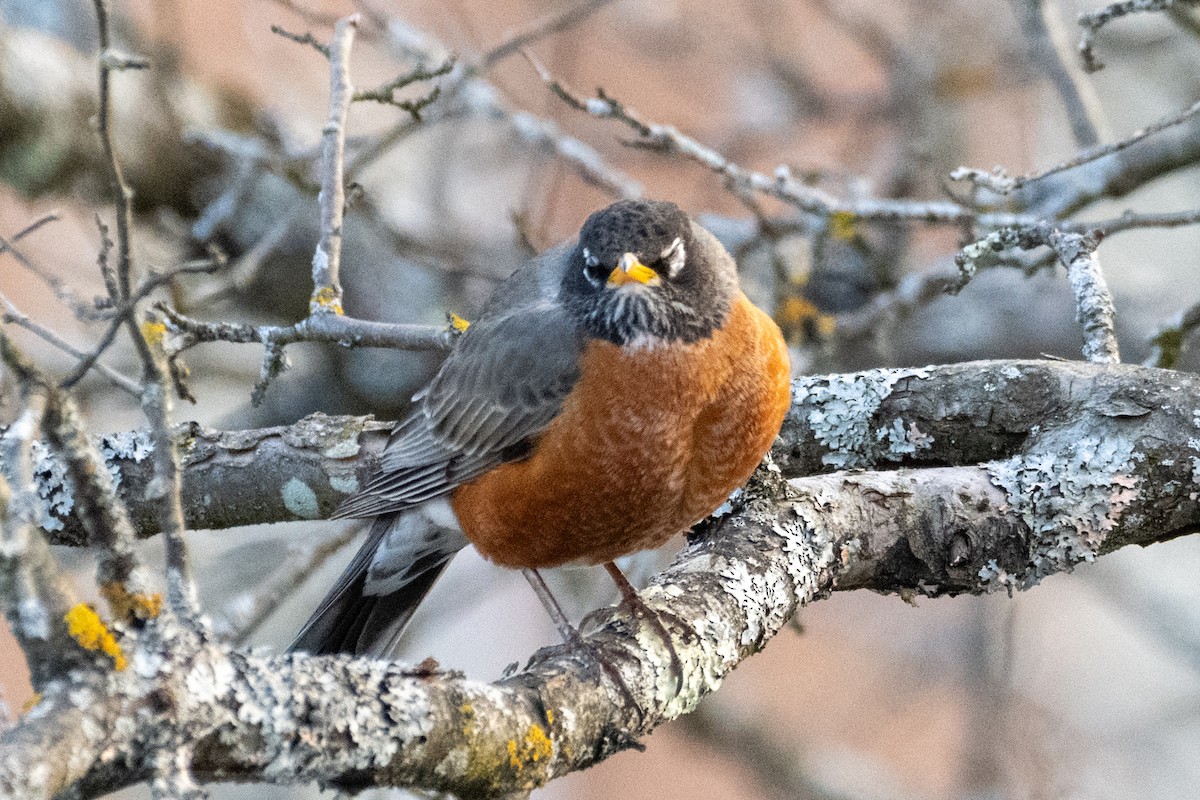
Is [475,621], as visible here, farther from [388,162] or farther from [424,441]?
[424,441]

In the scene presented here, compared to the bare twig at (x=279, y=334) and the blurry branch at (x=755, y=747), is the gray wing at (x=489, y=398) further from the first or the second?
the blurry branch at (x=755, y=747)

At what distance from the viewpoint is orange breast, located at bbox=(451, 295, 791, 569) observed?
8.52ft

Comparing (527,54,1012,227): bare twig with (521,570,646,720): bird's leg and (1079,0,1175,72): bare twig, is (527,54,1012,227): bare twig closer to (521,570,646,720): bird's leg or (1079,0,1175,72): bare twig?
(1079,0,1175,72): bare twig

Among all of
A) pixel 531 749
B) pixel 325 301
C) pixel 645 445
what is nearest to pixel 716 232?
pixel 645 445

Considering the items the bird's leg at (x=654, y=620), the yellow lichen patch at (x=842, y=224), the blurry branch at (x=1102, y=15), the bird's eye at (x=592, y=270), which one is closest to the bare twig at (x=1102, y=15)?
the blurry branch at (x=1102, y=15)

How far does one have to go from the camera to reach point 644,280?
269cm

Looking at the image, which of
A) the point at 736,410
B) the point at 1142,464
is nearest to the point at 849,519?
the point at 736,410

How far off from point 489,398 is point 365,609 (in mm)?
724

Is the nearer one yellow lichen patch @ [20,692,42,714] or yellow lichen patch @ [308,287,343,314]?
yellow lichen patch @ [20,692,42,714]

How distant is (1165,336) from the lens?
324 centimetres

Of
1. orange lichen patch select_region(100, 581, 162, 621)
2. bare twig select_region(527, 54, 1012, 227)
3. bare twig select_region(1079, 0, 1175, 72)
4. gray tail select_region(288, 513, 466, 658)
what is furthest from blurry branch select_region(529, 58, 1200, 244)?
orange lichen patch select_region(100, 581, 162, 621)

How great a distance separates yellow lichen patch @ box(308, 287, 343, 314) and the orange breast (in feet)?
1.86

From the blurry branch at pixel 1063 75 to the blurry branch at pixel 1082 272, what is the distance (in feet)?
4.74

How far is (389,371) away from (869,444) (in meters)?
2.43
